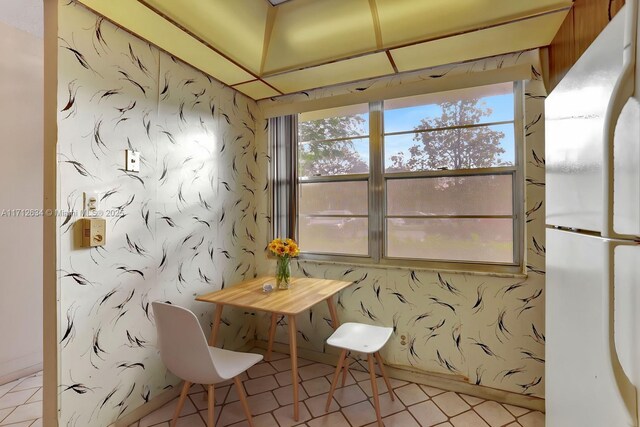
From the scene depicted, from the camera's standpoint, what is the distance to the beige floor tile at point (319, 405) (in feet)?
6.17

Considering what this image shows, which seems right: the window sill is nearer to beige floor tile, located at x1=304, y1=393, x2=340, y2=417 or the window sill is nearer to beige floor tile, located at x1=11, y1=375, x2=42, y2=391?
beige floor tile, located at x1=304, y1=393, x2=340, y2=417

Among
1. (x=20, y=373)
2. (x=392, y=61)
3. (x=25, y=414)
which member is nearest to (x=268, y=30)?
(x=392, y=61)

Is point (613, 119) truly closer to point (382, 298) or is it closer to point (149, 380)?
point (382, 298)

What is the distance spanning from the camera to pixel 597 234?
0.84 meters

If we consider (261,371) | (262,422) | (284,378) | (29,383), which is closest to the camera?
(262,422)

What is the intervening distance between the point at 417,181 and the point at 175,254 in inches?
74.7

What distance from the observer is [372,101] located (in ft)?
7.70

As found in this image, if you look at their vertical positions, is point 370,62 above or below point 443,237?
above

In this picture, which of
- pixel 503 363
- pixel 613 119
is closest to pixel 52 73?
pixel 613 119

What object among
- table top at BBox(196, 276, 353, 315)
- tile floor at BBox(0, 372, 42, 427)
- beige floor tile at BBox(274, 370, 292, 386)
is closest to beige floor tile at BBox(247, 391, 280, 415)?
beige floor tile at BBox(274, 370, 292, 386)

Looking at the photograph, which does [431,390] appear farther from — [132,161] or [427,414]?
[132,161]

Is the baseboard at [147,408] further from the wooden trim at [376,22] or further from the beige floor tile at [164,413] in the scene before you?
the wooden trim at [376,22]

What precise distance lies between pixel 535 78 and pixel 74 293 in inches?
119

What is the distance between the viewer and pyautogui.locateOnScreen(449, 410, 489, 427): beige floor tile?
1.78 meters
